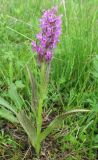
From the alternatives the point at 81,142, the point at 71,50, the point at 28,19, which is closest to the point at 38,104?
the point at 81,142

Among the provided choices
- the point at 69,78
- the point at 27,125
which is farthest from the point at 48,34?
the point at 69,78

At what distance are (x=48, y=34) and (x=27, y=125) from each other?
444 mm

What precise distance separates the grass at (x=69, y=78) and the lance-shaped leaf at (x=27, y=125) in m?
0.10

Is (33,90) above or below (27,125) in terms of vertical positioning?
above

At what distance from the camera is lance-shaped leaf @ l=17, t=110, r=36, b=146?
1.47m

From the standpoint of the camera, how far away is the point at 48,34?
1248 millimetres

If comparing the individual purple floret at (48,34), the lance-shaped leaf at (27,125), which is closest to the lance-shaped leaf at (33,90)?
the lance-shaped leaf at (27,125)

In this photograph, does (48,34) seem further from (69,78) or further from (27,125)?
(69,78)

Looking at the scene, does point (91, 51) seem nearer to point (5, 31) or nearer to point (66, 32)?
point (66, 32)

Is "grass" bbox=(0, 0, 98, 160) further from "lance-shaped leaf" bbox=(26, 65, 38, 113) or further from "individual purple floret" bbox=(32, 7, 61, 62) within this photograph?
"individual purple floret" bbox=(32, 7, 61, 62)

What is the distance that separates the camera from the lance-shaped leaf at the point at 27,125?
1.47 metres

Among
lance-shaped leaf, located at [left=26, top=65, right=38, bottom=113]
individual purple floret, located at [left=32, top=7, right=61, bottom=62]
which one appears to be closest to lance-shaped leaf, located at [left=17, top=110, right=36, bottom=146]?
lance-shaped leaf, located at [left=26, top=65, right=38, bottom=113]

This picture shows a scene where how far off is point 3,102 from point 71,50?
639 millimetres

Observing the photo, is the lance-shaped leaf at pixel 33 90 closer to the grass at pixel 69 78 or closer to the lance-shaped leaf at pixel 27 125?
the lance-shaped leaf at pixel 27 125
